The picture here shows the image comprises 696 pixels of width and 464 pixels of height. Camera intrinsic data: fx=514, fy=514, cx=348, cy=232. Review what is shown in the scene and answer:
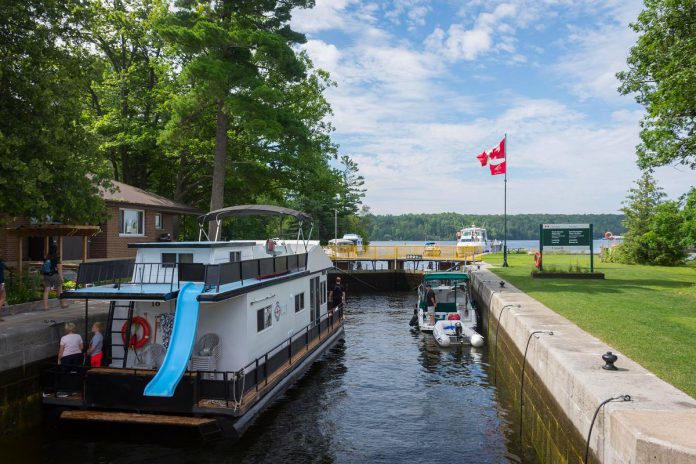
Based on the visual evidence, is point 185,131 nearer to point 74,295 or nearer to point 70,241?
point 70,241

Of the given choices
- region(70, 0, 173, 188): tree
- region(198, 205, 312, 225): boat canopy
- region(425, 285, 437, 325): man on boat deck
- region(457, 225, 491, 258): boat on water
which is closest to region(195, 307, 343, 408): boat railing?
region(198, 205, 312, 225): boat canopy

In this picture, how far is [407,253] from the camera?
150 ft

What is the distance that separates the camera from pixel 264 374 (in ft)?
42.8

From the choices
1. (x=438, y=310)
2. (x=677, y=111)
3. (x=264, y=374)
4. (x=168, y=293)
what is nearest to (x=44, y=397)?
(x=168, y=293)

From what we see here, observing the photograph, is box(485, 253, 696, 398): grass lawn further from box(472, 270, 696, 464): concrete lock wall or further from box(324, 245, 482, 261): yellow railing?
box(324, 245, 482, 261): yellow railing

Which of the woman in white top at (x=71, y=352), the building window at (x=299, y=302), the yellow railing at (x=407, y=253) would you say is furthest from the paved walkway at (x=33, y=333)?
the yellow railing at (x=407, y=253)

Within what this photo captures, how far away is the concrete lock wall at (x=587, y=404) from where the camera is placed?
666 centimetres

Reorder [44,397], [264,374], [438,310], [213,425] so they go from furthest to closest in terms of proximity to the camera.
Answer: [438,310] → [264,374] → [44,397] → [213,425]

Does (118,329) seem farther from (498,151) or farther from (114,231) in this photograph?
(498,151)

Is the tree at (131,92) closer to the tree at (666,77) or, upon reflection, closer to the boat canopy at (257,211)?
the boat canopy at (257,211)

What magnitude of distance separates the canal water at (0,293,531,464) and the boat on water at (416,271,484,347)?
2.52 meters

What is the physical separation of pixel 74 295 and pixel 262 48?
19.8 m

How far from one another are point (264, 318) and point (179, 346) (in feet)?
12.5

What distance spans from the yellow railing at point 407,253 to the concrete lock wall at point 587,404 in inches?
1081
